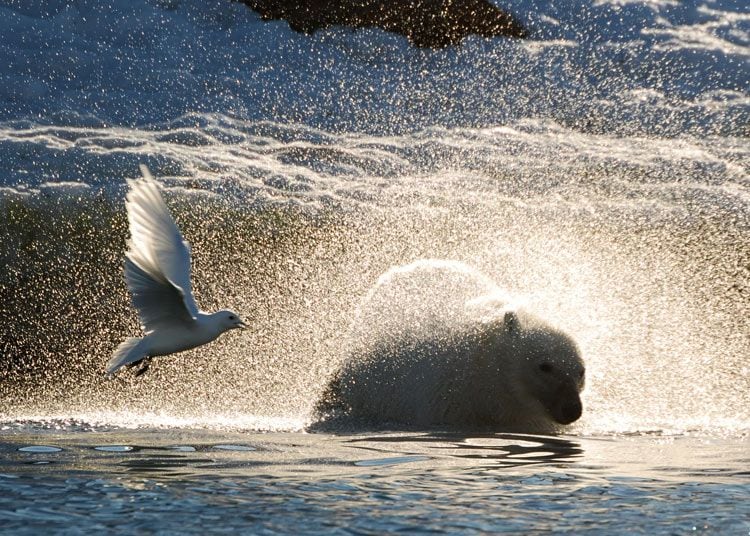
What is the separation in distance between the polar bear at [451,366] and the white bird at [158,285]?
212 cm

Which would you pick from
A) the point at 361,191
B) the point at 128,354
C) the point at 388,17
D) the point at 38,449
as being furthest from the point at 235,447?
the point at 388,17

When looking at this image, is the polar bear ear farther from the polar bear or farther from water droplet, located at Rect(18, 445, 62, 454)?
water droplet, located at Rect(18, 445, 62, 454)

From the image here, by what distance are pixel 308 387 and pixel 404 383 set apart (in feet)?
12.6

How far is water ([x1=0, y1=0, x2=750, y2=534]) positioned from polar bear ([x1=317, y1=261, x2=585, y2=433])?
10 cm

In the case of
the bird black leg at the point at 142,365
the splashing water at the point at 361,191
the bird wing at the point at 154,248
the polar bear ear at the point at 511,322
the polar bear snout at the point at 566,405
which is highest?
the splashing water at the point at 361,191

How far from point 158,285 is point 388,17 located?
30.5 meters

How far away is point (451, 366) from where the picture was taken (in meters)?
10.2

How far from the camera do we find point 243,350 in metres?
18.6

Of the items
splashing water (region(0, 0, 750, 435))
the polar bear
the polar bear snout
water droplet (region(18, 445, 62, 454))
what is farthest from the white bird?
the polar bear snout

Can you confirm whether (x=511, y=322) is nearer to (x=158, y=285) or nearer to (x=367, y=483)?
(x=158, y=285)

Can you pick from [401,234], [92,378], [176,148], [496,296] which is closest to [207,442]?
[496,296]

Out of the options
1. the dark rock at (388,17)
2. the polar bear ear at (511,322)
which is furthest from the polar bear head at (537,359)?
the dark rock at (388,17)

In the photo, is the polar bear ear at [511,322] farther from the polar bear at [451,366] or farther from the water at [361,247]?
the water at [361,247]

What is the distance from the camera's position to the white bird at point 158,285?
7.98 m
